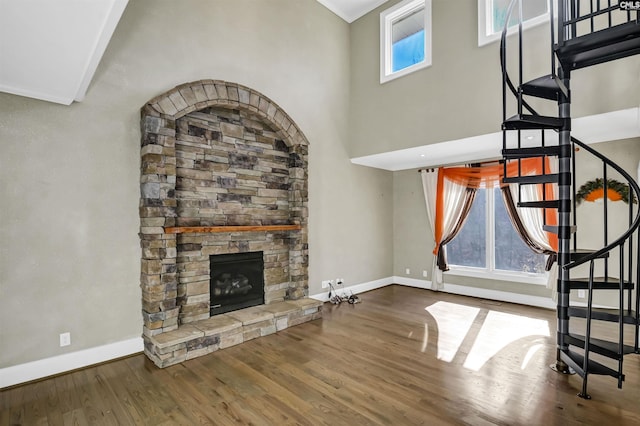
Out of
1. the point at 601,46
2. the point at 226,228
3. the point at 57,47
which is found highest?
the point at 601,46

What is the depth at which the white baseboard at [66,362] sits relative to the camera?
265 centimetres

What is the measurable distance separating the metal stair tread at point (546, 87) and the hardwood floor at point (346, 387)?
252 cm

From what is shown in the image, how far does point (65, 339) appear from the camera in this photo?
2895 millimetres

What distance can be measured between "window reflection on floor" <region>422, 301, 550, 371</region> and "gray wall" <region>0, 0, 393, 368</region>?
330 cm

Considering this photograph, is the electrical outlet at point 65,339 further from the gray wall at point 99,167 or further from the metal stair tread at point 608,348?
the metal stair tread at point 608,348

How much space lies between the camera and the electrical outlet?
288cm

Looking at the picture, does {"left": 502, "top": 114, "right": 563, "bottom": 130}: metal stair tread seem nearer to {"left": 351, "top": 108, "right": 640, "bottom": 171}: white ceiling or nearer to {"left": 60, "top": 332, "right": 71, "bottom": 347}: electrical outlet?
{"left": 351, "top": 108, "right": 640, "bottom": 171}: white ceiling

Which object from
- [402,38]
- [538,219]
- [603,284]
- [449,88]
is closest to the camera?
[603,284]

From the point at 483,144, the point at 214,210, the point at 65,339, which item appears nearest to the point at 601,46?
the point at 483,144

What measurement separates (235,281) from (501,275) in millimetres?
4256

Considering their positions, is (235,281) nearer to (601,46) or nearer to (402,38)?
(601,46)

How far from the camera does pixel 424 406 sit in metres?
2.36

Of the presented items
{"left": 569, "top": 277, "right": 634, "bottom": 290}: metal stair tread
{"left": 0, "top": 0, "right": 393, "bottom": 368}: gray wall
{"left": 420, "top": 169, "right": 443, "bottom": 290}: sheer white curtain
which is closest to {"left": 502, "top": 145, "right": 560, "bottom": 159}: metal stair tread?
{"left": 569, "top": 277, "right": 634, "bottom": 290}: metal stair tread

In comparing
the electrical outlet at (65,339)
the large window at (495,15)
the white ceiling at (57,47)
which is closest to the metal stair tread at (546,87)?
the white ceiling at (57,47)
